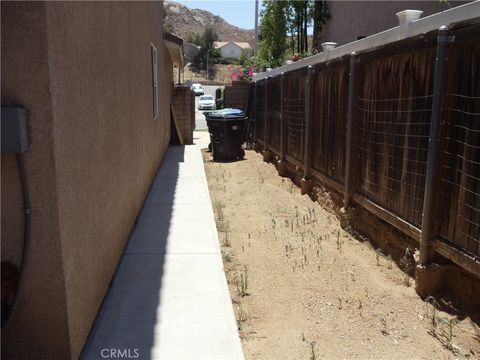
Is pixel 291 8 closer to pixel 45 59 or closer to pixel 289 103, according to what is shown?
pixel 289 103

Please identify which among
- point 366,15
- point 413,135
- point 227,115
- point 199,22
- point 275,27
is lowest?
point 227,115

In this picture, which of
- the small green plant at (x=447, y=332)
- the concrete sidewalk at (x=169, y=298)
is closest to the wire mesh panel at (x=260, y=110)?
the concrete sidewalk at (x=169, y=298)

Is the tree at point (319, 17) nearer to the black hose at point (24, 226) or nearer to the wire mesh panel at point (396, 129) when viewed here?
the wire mesh panel at point (396, 129)

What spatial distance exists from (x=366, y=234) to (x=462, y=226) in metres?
1.95

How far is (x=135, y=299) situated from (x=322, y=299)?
1558 mm

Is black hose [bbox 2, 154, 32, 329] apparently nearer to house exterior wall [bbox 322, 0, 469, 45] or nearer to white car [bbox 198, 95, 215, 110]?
house exterior wall [bbox 322, 0, 469, 45]

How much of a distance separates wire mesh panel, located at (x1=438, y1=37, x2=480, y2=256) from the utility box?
291cm

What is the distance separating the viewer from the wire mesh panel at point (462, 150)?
339cm

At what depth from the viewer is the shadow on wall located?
124 inches

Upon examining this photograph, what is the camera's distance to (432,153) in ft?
12.5

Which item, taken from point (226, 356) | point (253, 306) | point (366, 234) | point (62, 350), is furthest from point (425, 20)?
point (62, 350)

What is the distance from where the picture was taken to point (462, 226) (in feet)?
11.6

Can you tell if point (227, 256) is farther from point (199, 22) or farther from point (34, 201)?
point (199, 22)

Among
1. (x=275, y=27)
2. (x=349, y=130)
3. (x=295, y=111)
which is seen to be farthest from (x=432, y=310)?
(x=275, y=27)
